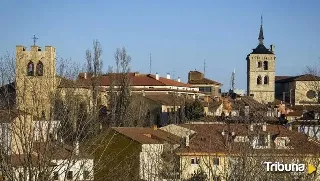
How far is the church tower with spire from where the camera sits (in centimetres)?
10844

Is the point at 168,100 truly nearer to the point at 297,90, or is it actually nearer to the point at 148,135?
the point at 148,135

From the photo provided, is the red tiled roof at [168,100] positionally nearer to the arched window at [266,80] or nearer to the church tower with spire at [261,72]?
the church tower with spire at [261,72]

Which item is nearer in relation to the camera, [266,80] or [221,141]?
[221,141]

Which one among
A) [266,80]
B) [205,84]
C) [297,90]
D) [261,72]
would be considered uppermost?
[261,72]

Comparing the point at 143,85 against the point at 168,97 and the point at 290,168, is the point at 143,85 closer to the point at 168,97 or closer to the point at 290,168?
the point at 168,97

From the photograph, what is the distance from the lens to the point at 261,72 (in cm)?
11112

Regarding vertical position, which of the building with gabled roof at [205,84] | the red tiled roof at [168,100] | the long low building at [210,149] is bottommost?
the long low building at [210,149]

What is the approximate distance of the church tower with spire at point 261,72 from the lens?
356 ft

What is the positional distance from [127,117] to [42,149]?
37.7 meters

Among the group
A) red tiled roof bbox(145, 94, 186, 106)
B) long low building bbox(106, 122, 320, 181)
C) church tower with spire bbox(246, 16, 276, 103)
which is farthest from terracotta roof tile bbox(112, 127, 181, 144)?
church tower with spire bbox(246, 16, 276, 103)

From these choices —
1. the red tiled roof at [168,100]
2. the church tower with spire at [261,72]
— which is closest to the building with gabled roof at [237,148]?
the red tiled roof at [168,100]

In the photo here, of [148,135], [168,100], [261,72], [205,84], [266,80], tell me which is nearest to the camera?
[148,135]

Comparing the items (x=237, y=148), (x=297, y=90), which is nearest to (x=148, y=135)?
(x=237, y=148)

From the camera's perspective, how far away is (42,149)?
970 cm
